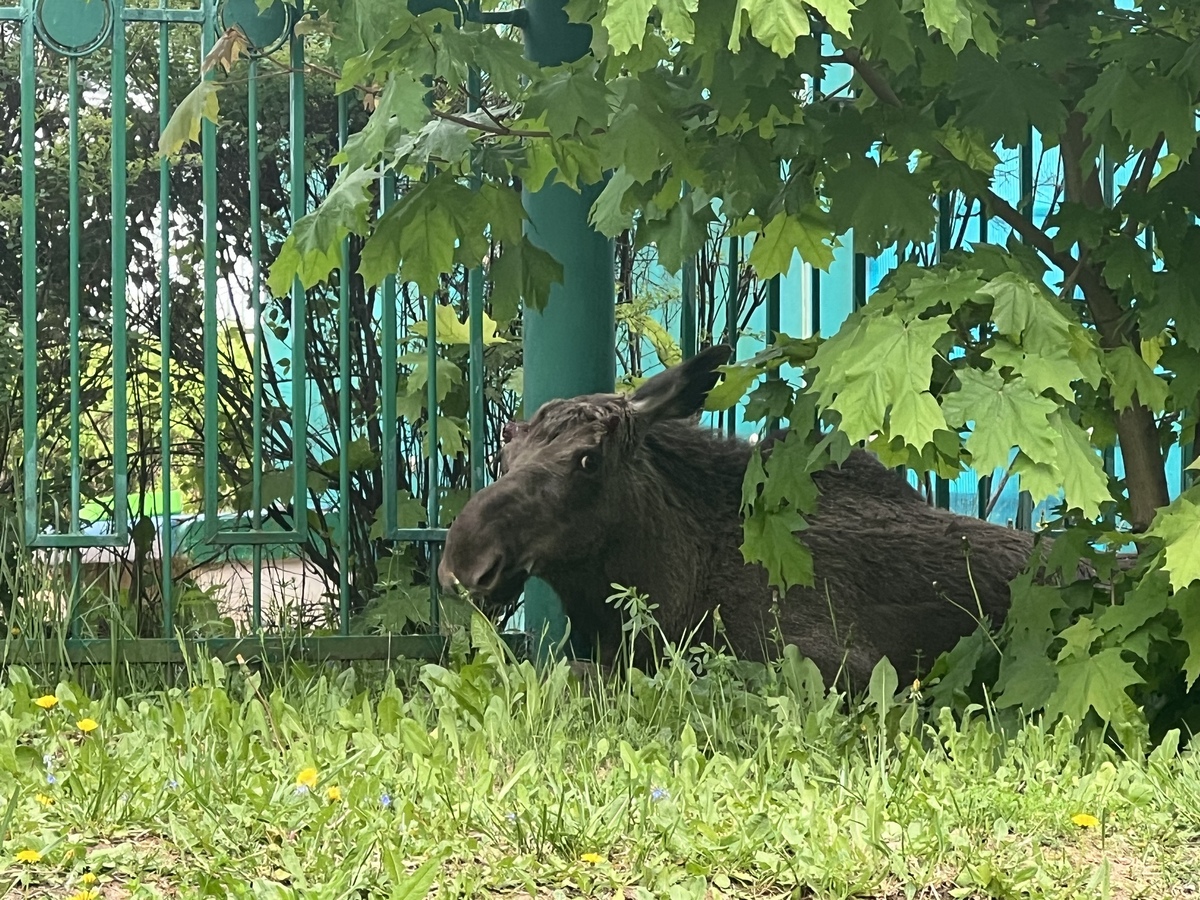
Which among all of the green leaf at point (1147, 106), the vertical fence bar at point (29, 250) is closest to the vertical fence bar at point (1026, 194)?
the green leaf at point (1147, 106)

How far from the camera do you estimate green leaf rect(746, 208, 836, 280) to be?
4.36 metres

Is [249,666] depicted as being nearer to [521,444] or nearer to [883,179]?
[521,444]

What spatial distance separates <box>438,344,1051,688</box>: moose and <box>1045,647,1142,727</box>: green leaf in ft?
2.22

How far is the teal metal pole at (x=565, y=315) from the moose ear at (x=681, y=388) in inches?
20.4

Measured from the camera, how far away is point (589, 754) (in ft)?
13.2

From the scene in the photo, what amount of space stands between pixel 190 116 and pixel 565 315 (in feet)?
5.02

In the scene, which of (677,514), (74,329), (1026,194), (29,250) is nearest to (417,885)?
(677,514)

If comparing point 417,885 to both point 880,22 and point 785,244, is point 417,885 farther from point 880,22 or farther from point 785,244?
point 785,244

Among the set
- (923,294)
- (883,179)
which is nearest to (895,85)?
(883,179)

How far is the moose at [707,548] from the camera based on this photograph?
15.8 feet

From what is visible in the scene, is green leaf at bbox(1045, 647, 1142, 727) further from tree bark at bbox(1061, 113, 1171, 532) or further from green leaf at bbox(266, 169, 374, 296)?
green leaf at bbox(266, 169, 374, 296)

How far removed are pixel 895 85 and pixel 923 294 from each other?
884 mm

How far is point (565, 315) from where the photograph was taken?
5449 millimetres

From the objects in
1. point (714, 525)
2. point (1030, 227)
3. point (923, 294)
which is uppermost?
point (1030, 227)
